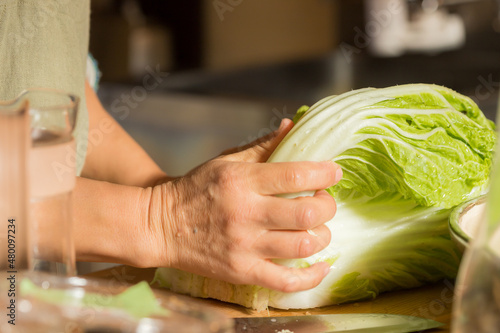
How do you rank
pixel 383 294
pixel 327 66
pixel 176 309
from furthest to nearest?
1. pixel 327 66
2. pixel 383 294
3. pixel 176 309

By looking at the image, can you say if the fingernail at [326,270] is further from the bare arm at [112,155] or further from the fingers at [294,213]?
the bare arm at [112,155]

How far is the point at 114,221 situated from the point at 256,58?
17.6 feet

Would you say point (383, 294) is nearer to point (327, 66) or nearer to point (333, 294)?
point (333, 294)

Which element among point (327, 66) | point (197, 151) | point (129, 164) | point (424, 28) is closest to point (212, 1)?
point (327, 66)

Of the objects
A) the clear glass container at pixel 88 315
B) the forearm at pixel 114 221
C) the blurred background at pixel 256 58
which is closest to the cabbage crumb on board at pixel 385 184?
the forearm at pixel 114 221

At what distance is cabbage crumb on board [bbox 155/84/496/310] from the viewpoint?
3.05 feet

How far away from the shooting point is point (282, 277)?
35.9 inches

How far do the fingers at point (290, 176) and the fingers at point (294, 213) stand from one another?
16 millimetres

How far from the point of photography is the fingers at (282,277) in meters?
0.91

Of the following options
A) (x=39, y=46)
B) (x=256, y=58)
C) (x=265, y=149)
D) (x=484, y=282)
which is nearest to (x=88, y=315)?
(x=484, y=282)

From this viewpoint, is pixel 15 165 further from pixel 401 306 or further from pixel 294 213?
pixel 401 306

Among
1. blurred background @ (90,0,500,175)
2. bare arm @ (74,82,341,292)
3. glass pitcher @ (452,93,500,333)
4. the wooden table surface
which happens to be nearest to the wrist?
bare arm @ (74,82,341,292)

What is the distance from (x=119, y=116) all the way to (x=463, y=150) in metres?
3.18

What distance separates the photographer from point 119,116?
12.9 ft
